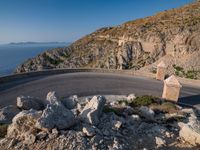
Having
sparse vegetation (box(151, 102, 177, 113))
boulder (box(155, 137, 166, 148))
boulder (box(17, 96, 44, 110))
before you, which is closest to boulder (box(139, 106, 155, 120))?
sparse vegetation (box(151, 102, 177, 113))

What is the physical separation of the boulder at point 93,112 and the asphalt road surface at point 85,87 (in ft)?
24.7

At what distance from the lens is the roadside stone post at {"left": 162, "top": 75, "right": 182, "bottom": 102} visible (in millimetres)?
17859

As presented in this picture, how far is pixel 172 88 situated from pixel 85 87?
8.58m

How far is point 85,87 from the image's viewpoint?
22125mm

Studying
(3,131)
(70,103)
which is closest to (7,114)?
(3,131)

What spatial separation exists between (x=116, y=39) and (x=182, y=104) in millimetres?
45486

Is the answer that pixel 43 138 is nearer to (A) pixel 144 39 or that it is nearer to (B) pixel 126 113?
(B) pixel 126 113

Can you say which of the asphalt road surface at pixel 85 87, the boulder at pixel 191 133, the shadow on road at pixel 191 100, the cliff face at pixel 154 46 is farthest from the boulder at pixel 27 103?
the cliff face at pixel 154 46

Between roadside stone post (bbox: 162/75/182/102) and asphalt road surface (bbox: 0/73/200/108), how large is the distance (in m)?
2.21

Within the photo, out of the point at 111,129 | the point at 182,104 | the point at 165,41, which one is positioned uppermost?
the point at 165,41

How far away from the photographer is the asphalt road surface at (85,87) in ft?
65.5

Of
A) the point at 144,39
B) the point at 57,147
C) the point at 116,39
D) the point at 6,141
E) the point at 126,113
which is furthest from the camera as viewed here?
the point at 116,39

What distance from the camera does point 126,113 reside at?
45.2ft

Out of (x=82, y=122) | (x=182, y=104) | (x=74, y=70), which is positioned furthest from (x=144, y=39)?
(x=82, y=122)
